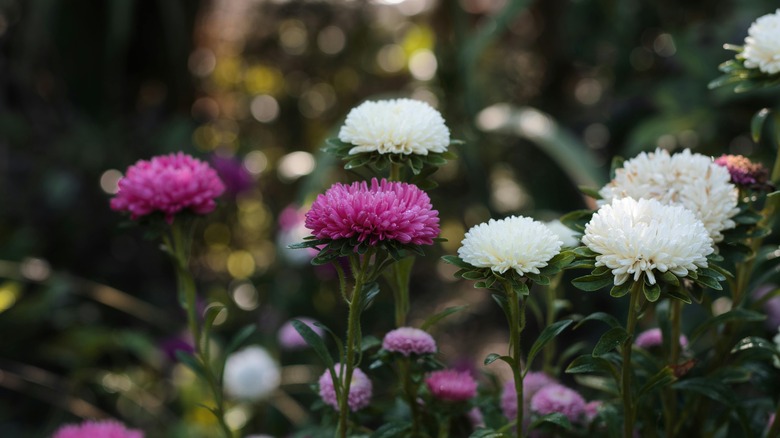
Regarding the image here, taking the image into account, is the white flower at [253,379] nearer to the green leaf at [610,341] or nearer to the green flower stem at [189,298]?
the green flower stem at [189,298]

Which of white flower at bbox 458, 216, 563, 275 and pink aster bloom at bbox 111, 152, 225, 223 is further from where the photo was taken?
pink aster bloom at bbox 111, 152, 225, 223

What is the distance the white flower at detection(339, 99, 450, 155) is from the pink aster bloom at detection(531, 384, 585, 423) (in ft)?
0.71

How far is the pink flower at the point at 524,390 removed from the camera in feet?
2.24

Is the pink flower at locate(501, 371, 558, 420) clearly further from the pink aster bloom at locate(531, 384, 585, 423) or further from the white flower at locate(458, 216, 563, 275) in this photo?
the white flower at locate(458, 216, 563, 275)

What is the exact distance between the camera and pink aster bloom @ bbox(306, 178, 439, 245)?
51 centimetres

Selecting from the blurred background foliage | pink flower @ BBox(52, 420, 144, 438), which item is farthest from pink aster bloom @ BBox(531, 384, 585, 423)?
the blurred background foliage

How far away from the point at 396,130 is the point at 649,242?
0.18 meters

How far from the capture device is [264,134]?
2420mm

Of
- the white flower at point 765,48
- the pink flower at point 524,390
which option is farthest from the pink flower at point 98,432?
the white flower at point 765,48

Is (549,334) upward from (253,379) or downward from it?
downward

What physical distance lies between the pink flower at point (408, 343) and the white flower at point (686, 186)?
16 cm

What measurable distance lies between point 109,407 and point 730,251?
1335 millimetres

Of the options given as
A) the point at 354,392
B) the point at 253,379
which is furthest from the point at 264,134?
the point at 354,392

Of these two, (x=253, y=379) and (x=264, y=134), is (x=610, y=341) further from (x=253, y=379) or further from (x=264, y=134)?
(x=264, y=134)
